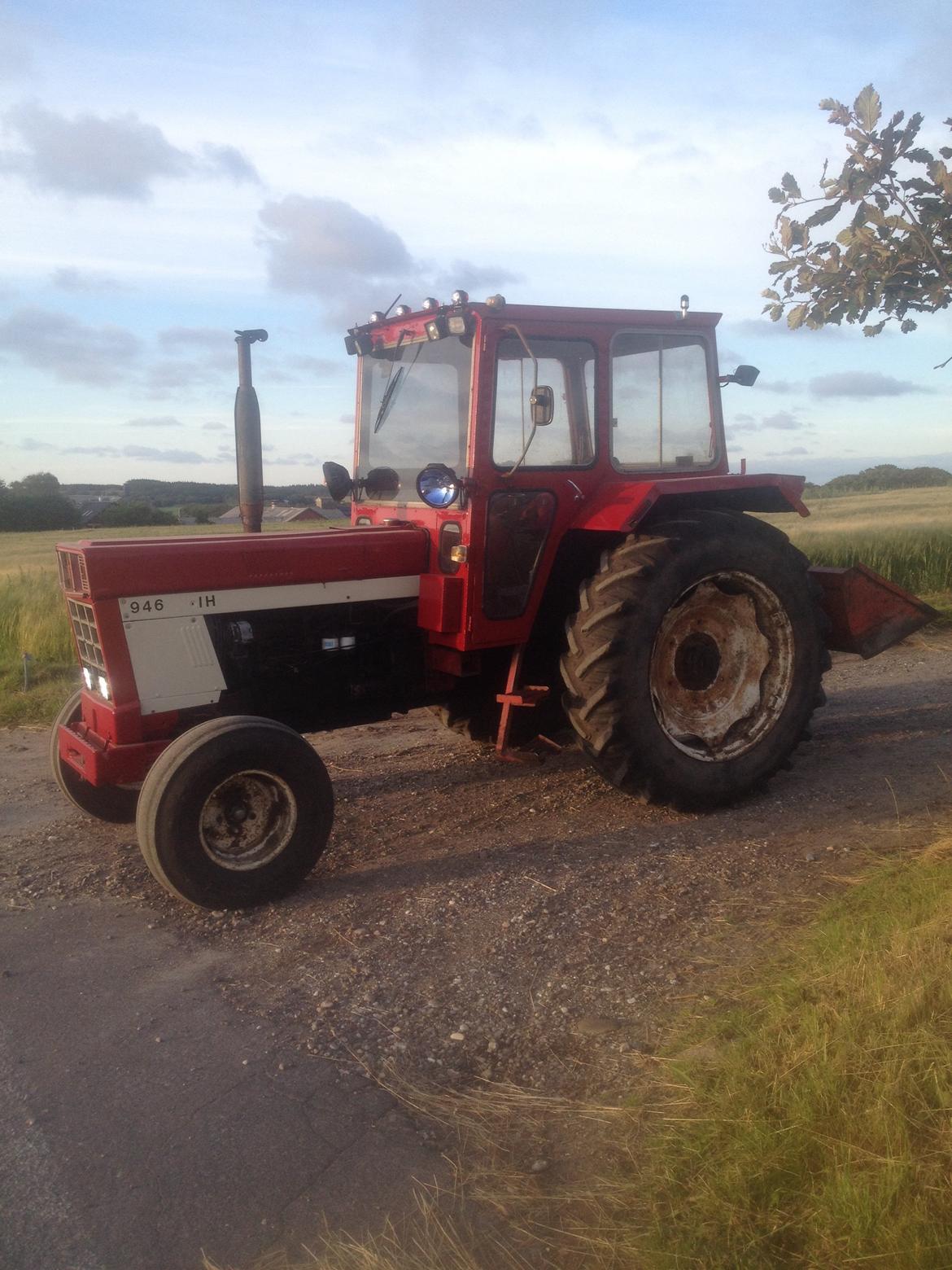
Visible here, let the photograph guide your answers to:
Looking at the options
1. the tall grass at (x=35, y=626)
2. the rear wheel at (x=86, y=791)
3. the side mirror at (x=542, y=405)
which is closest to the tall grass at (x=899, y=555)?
the tall grass at (x=35, y=626)

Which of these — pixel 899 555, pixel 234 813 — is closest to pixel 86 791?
pixel 234 813

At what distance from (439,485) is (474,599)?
584 mm

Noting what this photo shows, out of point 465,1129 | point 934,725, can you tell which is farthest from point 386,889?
point 934,725

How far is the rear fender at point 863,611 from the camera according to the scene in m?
6.18

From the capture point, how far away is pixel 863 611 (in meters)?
6.22

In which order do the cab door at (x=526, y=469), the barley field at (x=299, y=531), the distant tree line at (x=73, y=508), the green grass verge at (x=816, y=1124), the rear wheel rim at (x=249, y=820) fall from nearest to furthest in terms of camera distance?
the green grass verge at (x=816, y=1124) → the rear wheel rim at (x=249, y=820) → the cab door at (x=526, y=469) → the barley field at (x=299, y=531) → the distant tree line at (x=73, y=508)

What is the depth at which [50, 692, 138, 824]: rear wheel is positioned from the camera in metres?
5.25

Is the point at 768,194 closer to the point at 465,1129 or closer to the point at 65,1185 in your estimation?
the point at 465,1129

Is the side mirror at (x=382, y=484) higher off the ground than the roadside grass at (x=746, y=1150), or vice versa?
the side mirror at (x=382, y=484)

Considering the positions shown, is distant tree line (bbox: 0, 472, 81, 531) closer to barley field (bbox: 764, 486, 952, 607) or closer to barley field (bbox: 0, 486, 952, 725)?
barley field (bbox: 0, 486, 952, 725)

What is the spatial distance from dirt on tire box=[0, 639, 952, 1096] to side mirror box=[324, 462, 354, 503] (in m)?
1.65

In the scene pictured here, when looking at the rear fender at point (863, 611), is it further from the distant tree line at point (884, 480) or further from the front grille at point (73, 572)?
the distant tree line at point (884, 480)

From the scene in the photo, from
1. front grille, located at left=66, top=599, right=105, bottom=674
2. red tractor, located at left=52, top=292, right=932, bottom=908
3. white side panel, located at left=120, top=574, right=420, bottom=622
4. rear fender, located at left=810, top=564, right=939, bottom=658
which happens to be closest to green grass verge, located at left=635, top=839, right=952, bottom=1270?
red tractor, located at left=52, top=292, right=932, bottom=908

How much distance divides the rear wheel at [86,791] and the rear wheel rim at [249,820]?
3.34 ft
